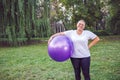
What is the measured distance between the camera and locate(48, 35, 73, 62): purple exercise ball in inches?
201

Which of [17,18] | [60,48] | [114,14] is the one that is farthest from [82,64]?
[114,14]

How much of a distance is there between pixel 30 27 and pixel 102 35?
2213cm

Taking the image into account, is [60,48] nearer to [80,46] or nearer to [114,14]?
[80,46]

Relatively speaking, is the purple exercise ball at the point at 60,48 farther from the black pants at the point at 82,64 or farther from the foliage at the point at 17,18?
the foliage at the point at 17,18

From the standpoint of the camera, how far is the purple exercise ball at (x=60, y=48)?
5.10 meters

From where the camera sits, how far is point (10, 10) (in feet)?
19.3

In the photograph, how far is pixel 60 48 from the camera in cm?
509

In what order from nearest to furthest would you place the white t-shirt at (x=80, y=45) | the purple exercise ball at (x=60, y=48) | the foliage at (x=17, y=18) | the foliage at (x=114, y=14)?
the purple exercise ball at (x=60, y=48) → the white t-shirt at (x=80, y=45) → the foliage at (x=17, y=18) → the foliage at (x=114, y=14)

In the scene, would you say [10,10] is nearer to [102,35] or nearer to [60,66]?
[60,66]

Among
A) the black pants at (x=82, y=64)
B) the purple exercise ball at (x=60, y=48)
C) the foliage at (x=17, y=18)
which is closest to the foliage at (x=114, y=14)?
the foliage at (x=17, y=18)

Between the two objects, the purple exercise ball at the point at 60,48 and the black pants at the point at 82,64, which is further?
the black pants at the point at 82,64

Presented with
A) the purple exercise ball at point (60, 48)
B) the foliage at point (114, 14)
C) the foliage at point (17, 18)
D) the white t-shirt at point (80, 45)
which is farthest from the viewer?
the foliage at point (114, 14)

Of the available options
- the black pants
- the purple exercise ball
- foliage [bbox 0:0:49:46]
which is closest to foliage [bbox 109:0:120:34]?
foliage [bbox 0:0:49:46]

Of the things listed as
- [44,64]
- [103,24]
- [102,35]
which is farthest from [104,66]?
[103,24]
